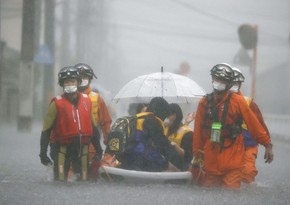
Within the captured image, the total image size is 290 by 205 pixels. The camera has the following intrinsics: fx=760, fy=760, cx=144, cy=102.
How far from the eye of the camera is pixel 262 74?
62.0m

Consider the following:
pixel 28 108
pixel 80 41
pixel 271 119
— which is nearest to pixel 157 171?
pixel 28 108

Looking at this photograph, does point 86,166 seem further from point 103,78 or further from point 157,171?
point 103,78

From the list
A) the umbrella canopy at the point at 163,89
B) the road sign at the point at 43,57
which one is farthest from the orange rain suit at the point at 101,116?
the road sign at the point at 43,57

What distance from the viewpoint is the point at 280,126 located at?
27.1m

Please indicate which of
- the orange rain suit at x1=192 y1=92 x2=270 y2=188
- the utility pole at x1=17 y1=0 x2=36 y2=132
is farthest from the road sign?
the orange rain suit at x1=192 y1=92 x2=270 y2=188

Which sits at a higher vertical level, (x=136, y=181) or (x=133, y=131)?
(x=133, y=131)

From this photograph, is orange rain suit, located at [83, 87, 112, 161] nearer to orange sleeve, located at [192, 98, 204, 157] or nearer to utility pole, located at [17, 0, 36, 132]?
orange sleeve, located at [192, 98, 204, 157]

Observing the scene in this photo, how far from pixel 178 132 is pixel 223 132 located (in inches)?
57.9

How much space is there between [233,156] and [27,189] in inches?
103

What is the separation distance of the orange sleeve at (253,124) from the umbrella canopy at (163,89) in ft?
5.43

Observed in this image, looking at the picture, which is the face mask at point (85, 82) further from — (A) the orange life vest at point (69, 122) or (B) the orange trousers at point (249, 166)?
(B) the orange trousers at point (249, 166)

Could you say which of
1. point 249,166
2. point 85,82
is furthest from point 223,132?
point 85,82

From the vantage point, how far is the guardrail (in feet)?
85.1

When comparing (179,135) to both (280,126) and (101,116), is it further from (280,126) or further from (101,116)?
(280,126)
